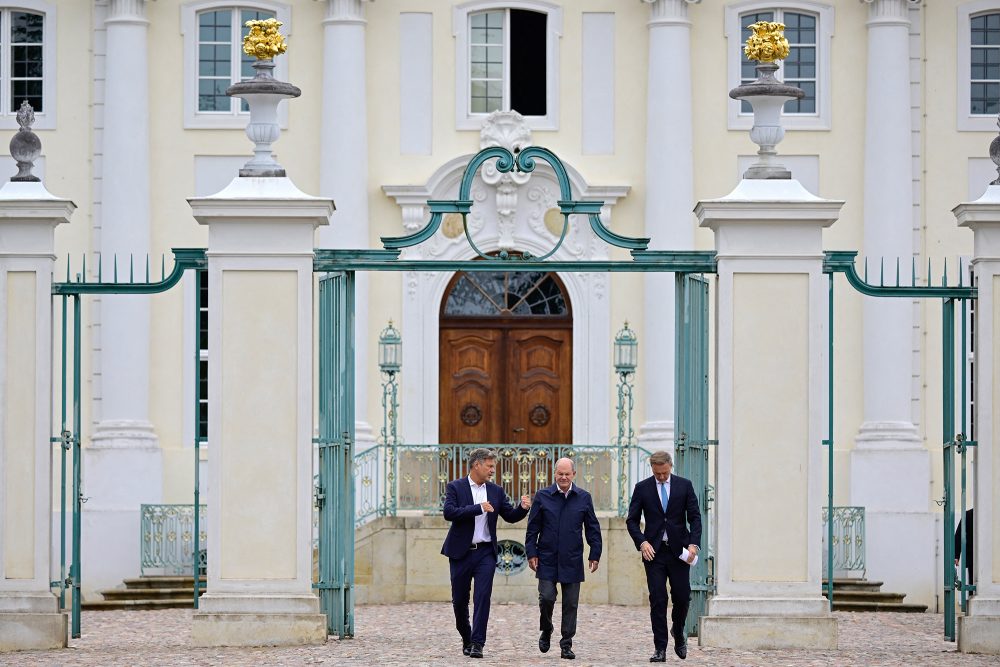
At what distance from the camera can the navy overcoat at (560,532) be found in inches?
567

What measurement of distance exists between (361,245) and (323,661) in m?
10.3

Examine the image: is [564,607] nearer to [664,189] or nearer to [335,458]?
[335,458]

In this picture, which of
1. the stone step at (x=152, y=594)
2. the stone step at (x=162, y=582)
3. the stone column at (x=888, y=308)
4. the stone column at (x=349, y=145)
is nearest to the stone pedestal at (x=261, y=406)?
the stone step at (x=152, y=594)

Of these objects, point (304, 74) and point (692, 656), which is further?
point (304, 74)

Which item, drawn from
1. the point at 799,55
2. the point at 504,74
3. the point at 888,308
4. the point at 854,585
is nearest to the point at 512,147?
the point at 504,74

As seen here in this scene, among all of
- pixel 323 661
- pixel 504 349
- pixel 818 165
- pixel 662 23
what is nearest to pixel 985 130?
pixel 818 165

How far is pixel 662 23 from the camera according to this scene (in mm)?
24031

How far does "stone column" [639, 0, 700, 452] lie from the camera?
78.2 ft

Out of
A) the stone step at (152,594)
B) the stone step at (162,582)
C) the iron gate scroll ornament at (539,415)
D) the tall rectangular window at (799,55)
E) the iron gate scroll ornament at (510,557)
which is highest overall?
the tall rectangular window at (799,55)

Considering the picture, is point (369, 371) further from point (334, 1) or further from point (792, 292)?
point (792, 292)

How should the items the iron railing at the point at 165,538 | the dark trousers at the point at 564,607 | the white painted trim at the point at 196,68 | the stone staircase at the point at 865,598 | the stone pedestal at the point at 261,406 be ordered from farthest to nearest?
the white painted trim at the point at 196,68
the iron railing at the point at 165,538
the stone staircase at the point at 865,598
the stone pedestal at the point at 261,406
the dark trousers at the point at 564,607

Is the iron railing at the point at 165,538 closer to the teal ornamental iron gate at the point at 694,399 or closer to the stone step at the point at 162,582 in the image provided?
the stone step at the point at 162,582

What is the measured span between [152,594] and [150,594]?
0.8 inches

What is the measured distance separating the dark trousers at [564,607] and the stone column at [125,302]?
987 cm
